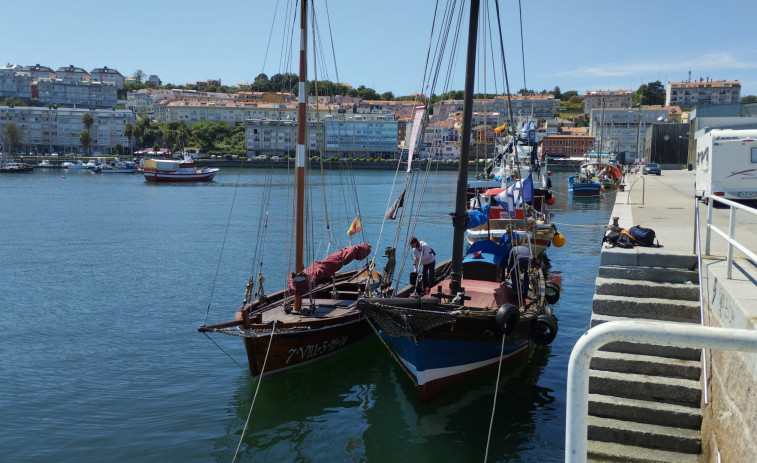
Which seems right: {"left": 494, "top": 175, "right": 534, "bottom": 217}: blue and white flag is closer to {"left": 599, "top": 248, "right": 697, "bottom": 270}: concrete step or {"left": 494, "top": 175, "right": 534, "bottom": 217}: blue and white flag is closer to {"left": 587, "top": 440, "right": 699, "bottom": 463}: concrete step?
{"left": 599, "top": 248, "right": 697, "bottom": 270}: concrete step

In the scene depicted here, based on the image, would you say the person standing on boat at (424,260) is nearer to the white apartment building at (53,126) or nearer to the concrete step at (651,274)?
the concrete step at (651,274)

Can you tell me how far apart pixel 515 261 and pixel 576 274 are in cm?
1519

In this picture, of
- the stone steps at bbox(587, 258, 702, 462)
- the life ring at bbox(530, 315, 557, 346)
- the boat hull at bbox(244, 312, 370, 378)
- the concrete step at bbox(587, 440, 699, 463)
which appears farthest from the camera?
the boat hull at bbox(244, 312, 370, 378)

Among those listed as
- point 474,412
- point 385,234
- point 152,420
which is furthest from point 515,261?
point 385,234

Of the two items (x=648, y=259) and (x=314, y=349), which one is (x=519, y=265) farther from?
(x=314, y=349)

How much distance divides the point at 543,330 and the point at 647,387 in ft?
17.7

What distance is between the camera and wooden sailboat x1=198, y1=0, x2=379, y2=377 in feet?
48.7

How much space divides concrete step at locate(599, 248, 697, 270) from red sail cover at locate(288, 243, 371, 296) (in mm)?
7460

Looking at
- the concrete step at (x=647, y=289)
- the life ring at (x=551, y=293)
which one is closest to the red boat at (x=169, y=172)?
the life ring at (x=551, y=293)

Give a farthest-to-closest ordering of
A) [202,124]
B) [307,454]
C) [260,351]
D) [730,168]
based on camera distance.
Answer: [202,124], [730,168], [260,351], [307,454]

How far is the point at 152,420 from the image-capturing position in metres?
14.0

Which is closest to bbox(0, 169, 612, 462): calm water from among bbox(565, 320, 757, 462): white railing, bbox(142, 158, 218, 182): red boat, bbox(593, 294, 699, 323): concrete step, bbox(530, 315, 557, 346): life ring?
bbox(530, 315, 557, 346): life ring

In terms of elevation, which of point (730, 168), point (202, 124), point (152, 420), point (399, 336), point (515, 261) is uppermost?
point (202, 124)

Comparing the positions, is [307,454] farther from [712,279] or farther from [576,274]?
[576,274]
